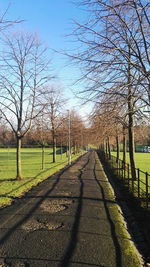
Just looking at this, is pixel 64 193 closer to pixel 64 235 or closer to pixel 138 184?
pixel 138 184

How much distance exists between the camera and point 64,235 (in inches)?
217

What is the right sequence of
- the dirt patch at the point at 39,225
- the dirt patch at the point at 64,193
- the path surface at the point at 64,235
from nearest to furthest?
the path surface at the point at 64,235
the dirt patch at the point at 39,225
the dirt patch at the point at 64,193

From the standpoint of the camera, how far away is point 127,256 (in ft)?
15.0

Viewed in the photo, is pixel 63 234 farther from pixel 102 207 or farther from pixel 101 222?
pixel 102 207

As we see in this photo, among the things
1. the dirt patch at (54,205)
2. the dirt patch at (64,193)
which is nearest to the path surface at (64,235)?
the dirt patch at (54,205)

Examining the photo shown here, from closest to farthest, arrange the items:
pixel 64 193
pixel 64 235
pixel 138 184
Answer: pixel 64 235
pixel 138 184
pixel 64 193

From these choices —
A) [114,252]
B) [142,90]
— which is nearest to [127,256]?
[114,252]

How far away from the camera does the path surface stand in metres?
4.40

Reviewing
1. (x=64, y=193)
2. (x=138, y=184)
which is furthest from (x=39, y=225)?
(x=64, y=193)

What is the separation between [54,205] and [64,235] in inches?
114

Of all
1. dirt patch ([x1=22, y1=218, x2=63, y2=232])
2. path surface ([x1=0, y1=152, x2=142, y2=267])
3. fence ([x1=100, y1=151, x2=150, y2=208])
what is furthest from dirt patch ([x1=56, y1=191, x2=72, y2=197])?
dirt patch ([x1=22, y1=218, x2=63, y2=232])

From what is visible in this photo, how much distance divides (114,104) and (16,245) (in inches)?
181

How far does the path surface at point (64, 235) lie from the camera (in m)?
4.40

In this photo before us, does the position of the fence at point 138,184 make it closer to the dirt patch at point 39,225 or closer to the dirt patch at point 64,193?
the dirt patch at point 64,193
